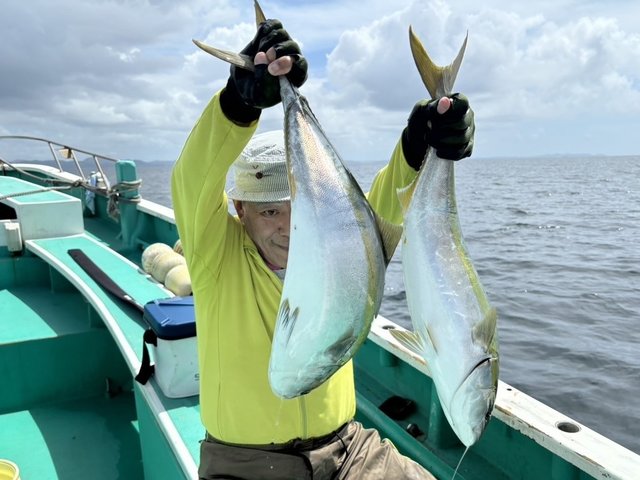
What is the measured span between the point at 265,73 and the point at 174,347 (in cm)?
202

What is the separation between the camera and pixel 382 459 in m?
2.27

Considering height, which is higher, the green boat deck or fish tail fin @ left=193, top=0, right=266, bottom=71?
fish tail fin @ left=193, top=0, right=266, bottom=71

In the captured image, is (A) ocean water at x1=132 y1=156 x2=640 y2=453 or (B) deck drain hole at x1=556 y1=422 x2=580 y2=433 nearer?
(B) deck drain hole at x1=556 y1=422 x2=580 y2=433

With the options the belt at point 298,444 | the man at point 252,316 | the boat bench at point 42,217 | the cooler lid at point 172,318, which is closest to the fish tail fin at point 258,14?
the man at point 252,316

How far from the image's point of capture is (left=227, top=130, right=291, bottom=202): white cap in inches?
76.6

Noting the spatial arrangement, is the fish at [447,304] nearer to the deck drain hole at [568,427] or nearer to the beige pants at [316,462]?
the beige pants at [316,462]

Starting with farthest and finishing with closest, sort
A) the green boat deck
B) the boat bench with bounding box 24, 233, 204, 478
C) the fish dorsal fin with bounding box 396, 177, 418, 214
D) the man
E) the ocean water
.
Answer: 1. the ocean water
2. the green boat deck
3. the boat bench with bounding box 24, 233, 204, 478
4. the man
5. the fish dorsal fin with bounding box 396, 177, 418, 214

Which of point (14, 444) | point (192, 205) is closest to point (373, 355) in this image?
point (192, 205)

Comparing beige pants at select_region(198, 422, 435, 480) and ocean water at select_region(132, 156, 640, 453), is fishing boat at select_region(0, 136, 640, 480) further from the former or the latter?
ocean water at select_region(132, 156, 640, 453)

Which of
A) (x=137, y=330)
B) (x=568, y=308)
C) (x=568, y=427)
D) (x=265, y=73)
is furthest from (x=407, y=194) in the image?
(x=568, y=308)

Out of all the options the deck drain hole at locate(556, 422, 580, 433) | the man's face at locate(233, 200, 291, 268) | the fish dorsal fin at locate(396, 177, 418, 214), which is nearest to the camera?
the fish dorsal fin at locate(396, 177, 418, 214)

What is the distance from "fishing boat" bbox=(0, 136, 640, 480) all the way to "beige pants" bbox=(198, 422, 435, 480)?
574 millimetres

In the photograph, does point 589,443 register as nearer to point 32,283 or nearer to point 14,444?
point 14,444

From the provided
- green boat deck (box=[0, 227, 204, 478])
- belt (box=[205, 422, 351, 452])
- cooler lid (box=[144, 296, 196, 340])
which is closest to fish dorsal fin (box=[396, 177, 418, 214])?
belt (box=[205, 422, 351, 452])
